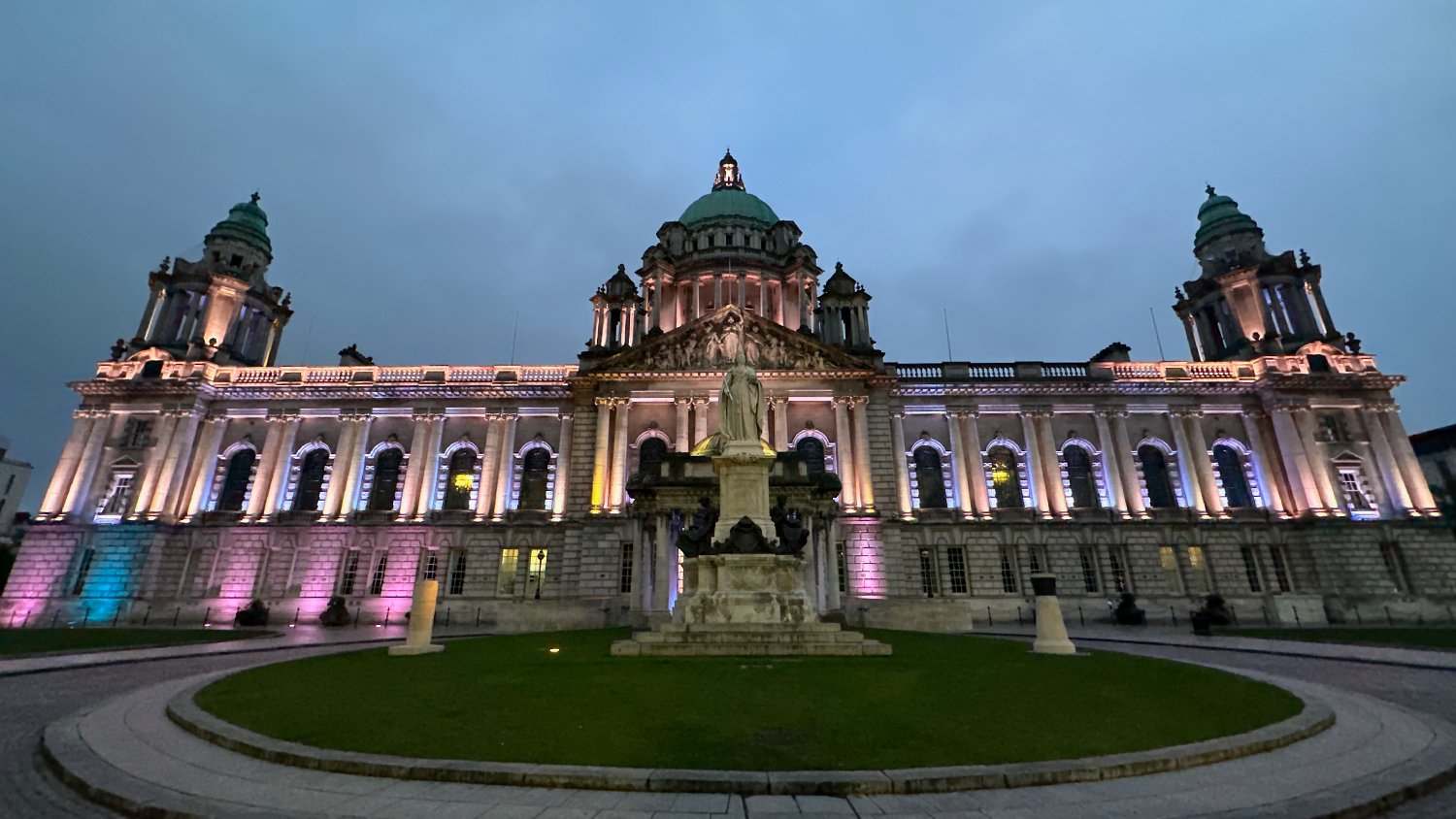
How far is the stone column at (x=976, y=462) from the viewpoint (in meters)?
36.5

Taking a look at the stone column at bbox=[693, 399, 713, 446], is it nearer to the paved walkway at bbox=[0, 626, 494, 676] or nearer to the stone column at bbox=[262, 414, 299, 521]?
the paved walkway at bbox=[0, 626, 494, 676]

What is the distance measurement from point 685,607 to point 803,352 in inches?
1003

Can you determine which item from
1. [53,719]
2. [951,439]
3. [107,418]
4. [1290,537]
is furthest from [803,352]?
[107,418]

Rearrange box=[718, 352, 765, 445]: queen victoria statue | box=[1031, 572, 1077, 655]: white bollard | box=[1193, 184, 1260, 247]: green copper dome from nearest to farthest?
box=[1031, 572, 1077, 655]: white bollard, box=[718, 352, 765, 445]: queen victoria statue, box=[1193, 184, 1260, 247]: green copper dome

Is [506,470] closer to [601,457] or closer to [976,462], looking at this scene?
[601,457]

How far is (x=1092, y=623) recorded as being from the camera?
1236 inches

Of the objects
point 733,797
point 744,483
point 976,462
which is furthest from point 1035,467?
point 733,797

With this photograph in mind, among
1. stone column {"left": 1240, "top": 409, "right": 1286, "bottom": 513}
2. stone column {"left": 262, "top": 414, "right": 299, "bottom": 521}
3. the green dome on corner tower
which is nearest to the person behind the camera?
stone column {"left": 1240, "top": 409, "right": 1286, "bottom": 513}

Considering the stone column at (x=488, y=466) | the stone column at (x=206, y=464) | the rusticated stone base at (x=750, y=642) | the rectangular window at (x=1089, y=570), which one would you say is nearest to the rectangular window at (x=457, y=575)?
the stone column at (x=488, y=466)

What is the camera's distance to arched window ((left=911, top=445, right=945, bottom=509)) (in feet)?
123

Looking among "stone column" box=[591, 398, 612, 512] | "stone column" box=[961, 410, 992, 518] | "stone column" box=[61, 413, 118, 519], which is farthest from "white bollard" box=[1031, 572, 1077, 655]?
"stone column" box=[61, 413, 118, 519]

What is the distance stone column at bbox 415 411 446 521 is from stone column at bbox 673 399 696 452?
14.6m

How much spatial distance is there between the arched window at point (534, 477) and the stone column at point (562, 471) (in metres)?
0.81

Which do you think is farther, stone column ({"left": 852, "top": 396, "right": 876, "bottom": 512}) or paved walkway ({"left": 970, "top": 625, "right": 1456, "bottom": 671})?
stone column ({"left": 852, "top": 396, "right": 876, "bottom": 512})
